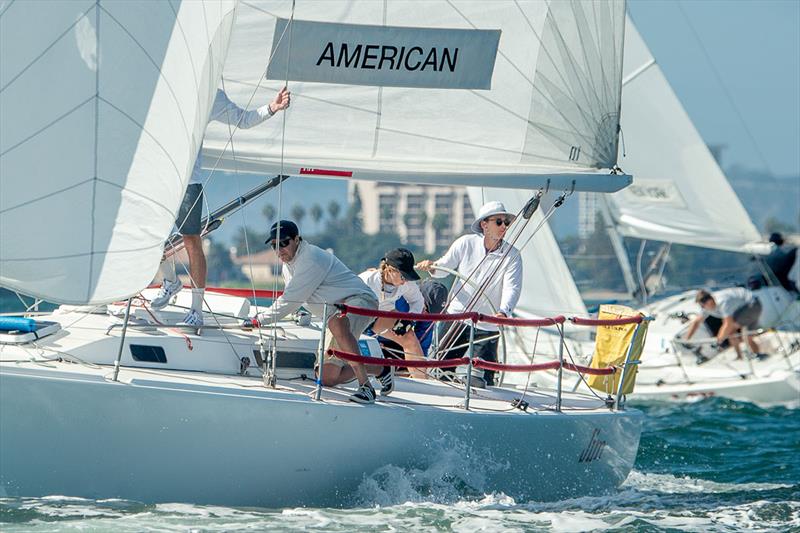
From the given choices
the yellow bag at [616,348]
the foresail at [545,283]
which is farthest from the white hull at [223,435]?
the foresail at [545,283]

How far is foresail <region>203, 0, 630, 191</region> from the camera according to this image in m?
7.47

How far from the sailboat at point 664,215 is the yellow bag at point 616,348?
688cm

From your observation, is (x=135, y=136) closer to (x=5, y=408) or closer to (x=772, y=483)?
(x=5, y=408)

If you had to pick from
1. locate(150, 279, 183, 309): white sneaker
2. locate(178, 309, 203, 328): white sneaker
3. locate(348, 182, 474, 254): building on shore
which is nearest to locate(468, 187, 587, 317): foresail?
locate(150, 279, 183, 309): white sneaker

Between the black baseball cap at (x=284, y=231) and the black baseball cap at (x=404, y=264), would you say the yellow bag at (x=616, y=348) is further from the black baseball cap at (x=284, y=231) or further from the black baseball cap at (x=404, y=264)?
the black baseball cap at (x=284, y=231)

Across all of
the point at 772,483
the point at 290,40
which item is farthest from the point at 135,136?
the point at 772,483

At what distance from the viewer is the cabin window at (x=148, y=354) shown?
22.5ft

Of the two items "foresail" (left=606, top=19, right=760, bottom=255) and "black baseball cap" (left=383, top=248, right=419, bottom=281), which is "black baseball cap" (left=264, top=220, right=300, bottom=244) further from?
"foresail" (left=606, top=19, right=760, bottom=255)

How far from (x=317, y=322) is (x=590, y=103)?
7.38 ft

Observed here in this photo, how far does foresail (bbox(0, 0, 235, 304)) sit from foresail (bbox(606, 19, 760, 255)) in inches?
439

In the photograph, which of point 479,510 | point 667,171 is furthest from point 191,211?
point 667,171

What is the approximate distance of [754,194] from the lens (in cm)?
3030

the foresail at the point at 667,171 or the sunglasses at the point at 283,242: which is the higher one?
the foresail at the point at 667,171

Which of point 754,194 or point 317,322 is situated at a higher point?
point 754,194
